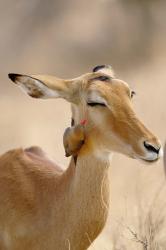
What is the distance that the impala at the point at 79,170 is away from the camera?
680 cm

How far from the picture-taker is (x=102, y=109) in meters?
6.86

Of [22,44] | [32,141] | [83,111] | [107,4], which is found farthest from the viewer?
[107,4]

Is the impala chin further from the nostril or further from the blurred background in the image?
the blurred background

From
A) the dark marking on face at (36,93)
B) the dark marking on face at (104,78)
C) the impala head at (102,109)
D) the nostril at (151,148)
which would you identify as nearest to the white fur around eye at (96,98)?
the impala head at (102,109)

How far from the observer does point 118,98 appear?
6863 millimetres

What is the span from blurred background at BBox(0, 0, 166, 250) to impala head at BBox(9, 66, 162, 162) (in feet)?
27.3

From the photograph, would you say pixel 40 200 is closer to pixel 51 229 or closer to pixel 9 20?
pixel 51 229

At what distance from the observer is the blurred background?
18.0 metres

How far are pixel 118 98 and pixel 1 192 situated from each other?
4.54 ft

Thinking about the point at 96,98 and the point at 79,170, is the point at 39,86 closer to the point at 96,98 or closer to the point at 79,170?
the point at 96,98

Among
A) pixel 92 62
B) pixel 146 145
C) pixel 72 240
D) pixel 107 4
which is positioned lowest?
pixel 72 240

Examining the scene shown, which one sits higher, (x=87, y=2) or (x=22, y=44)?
(x=87, y=2)

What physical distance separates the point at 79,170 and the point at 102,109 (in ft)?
1.72

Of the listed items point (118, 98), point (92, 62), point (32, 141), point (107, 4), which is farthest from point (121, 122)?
point (107, 4)
